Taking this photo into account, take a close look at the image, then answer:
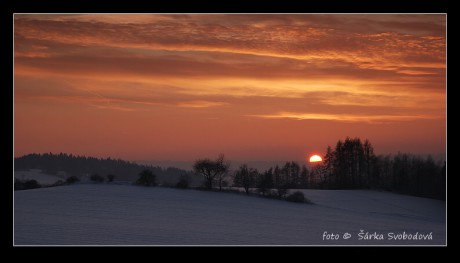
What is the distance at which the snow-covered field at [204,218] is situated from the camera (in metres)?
22.1

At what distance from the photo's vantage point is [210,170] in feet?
135

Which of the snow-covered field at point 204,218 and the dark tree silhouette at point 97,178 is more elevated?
the dark tree silhouette at point 97,178

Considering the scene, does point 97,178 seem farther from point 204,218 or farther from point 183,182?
point 204,218

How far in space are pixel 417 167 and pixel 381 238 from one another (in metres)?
26.2

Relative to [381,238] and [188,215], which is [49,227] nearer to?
[188,215]

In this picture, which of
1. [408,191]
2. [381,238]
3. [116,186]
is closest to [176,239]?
[381,238]

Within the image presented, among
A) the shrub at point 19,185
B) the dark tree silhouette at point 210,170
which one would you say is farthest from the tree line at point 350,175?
the shrub at point 19,185

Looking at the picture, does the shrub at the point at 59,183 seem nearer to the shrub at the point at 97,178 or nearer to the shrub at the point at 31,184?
the shrub at the point at 31,184

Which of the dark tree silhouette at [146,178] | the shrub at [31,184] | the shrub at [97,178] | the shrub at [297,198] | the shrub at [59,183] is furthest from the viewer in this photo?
the shrub at [31,184]

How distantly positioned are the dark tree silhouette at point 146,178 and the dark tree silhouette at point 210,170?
3.10 m

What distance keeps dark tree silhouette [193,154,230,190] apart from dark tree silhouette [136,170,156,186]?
310 centimetres

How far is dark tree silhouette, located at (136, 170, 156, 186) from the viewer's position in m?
40.8

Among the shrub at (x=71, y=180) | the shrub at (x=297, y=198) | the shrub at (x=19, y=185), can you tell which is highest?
the shrub at (x=71, y=180)

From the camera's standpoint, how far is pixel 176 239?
21.4 meters
